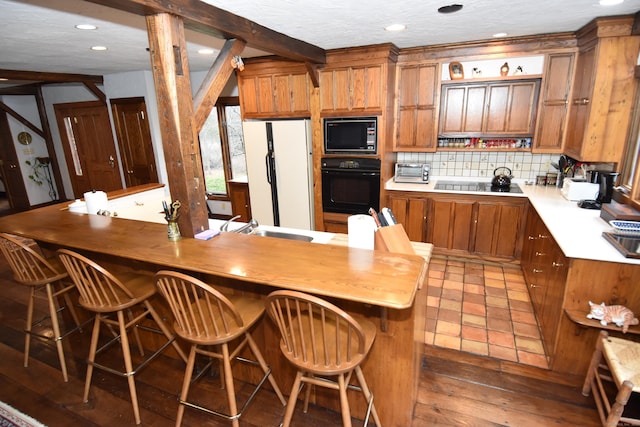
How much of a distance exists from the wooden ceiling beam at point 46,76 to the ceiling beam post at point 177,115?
405cm

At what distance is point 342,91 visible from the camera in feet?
12.6

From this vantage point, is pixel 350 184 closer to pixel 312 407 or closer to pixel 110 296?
pixel 312 407

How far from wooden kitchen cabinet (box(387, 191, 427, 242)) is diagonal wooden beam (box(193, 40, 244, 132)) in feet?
7.72

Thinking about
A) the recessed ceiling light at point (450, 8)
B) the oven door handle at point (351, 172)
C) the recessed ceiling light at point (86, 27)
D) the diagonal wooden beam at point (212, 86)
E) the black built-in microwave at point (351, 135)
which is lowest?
the oven door handle at point (351, 172)

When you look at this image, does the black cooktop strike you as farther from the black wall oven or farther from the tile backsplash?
the black wall oven

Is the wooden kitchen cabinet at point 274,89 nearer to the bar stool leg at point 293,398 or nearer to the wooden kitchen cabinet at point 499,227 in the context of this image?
the wooden kitchen cabinet at point 499,227

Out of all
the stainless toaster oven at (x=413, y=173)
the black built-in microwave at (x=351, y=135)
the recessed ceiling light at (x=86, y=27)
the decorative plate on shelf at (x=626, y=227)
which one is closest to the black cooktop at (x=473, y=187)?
the stainless toaster oven at (x=413, y=173)

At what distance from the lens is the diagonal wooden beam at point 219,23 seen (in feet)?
5.71

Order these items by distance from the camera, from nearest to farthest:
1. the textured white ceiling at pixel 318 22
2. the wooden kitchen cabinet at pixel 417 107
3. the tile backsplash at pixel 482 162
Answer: the textured white ceiling at pixel 318 22
the wooden kitchen cabinet at pixel 417 107
the tile backsplash at pixel 482 162

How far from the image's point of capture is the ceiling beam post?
6.14 feet

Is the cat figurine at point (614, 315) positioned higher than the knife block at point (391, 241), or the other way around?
the knife block at point (391, 241)

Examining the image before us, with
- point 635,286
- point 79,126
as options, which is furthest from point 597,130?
point 79,126

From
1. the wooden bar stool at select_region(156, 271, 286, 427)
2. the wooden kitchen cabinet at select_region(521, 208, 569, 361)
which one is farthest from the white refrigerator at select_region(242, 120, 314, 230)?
the wooden bar stool at select_region(156, 271, 286, 427)

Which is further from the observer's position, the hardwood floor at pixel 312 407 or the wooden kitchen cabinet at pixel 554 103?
the wooden kitchen cabinet at pixel 554 103
